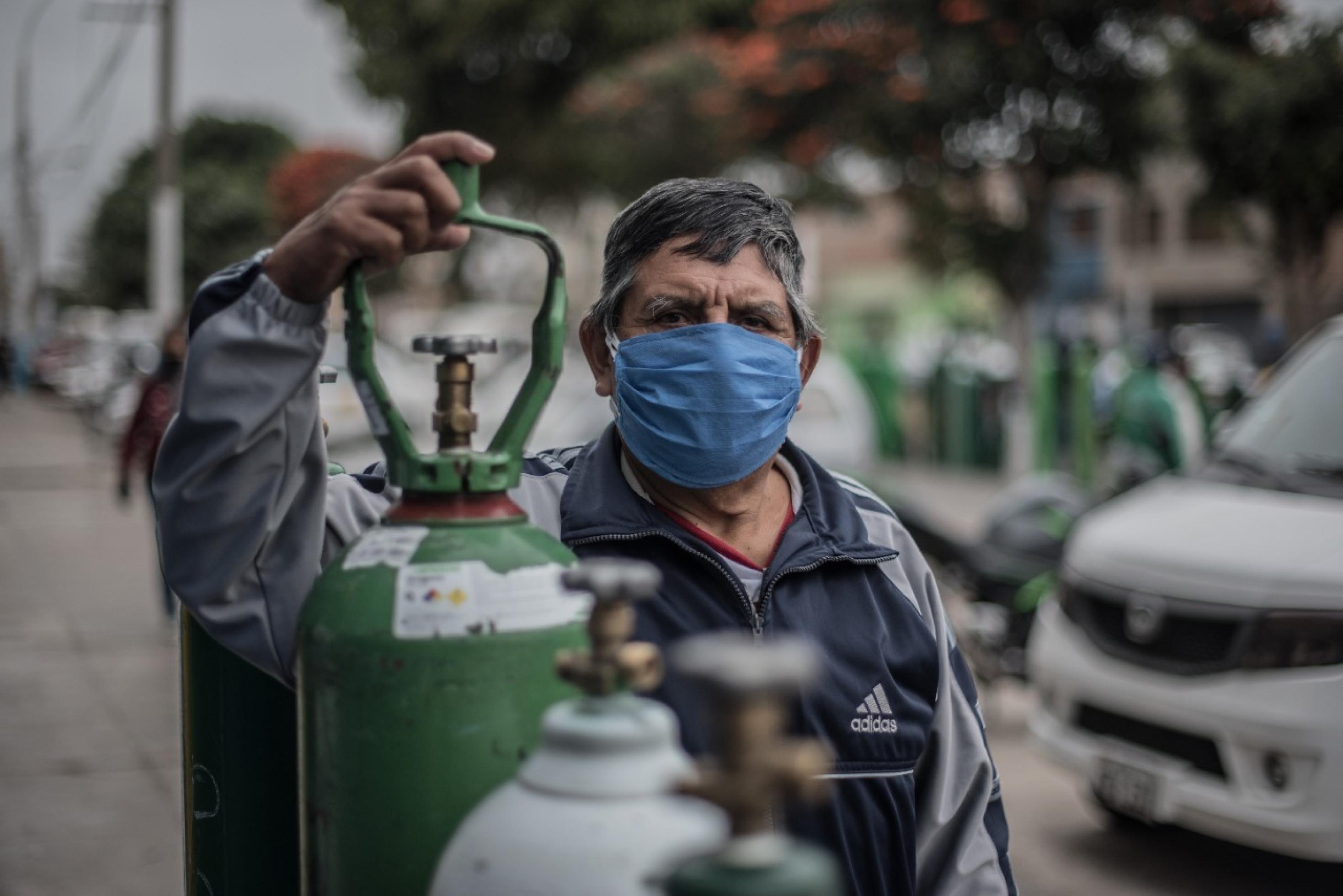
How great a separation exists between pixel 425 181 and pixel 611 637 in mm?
497

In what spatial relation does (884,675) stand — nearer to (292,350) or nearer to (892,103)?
(292,350)

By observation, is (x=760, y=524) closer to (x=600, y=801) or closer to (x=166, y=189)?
(x=600, y=801)

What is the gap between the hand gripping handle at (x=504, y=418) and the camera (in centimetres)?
130

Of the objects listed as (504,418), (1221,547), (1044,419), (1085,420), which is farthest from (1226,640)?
(1044,419)

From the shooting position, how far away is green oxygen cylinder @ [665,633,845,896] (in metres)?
0.79

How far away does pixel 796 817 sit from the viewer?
182 cm

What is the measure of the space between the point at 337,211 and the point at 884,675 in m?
1.02

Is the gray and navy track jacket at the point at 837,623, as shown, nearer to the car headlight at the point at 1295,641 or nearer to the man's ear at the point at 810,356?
the man's ear at the point at 810,356

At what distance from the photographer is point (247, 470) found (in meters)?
1.37

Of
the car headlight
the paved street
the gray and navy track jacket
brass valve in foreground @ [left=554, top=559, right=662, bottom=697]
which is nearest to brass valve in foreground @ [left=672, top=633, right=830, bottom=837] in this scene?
brass valve in foreground @ [left=554, top=559, right=662, bottom=697]

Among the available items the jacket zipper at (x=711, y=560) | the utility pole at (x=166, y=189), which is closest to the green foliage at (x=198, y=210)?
the utility pole at (x=166, y=189)

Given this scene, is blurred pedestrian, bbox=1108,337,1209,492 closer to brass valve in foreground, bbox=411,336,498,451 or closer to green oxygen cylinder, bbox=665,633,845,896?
brass valve in foreground, bbox=411,336,498,451

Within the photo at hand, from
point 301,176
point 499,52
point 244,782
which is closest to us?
point 244,782

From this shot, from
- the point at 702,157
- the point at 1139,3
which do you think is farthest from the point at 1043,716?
the point at 702,157
